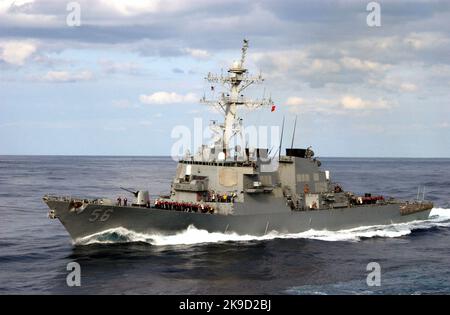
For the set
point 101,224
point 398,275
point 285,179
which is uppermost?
point 285,179

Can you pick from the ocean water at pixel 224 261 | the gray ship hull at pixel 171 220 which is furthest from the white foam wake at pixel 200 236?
the gray ship hull at pixel 171 220

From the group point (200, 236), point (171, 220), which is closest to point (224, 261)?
point (200, 236)

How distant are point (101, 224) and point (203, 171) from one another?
7151 millimetres

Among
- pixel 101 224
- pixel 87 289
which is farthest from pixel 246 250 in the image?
pixel 87 289

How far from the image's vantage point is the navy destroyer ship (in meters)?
31.8

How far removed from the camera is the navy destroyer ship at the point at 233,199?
31812mm

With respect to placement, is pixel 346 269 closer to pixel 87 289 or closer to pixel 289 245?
pixel 289 245

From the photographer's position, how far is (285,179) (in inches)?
1489

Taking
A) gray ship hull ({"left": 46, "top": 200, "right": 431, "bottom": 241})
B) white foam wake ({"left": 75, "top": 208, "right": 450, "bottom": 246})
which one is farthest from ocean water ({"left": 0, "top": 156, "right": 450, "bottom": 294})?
gray ship hull ({"left": 46, "top": 200, "right": 431, "bottom": 241})

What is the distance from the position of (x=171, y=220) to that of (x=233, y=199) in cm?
399

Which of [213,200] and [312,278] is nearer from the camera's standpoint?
[312,278]

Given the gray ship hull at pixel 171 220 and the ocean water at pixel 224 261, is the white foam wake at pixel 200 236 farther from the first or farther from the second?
the gray ship hull at pixel 171 220

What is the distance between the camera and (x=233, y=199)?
34000 millimetres

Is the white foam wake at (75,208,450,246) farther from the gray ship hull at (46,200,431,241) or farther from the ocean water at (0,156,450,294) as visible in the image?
the gray ship hull at (46,200,431,241)
